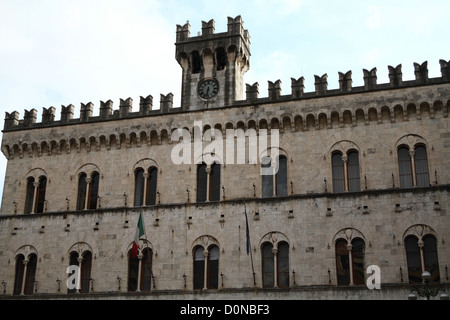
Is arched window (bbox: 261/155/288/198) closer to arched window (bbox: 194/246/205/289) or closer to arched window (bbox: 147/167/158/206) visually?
arched window (bbox: 194/246/205/289)

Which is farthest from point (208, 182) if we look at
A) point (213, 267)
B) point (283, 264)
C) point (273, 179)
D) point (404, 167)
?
point (404, 167)

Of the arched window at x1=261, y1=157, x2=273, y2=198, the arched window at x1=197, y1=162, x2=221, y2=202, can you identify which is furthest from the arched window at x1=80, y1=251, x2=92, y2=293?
the arched window at x1=261, y1=157, x2=273, y2=198

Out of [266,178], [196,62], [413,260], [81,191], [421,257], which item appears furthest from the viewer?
[196,62]

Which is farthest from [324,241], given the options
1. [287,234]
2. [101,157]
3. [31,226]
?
[31,226]

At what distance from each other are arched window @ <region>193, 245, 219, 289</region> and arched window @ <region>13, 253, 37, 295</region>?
8.04 m

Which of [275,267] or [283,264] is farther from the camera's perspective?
[283,264]

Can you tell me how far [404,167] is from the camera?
26.0m

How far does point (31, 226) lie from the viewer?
29.6m

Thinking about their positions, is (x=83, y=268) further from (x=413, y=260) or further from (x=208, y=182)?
(x=413, y=260)

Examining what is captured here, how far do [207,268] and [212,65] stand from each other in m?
10.1

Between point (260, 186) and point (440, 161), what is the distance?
7.67 meters

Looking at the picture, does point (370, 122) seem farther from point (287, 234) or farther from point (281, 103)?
point (287, 234)

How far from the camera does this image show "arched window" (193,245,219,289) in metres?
26.5

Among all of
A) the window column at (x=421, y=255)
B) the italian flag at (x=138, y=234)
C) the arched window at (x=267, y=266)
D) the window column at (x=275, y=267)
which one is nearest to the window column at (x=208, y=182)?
the italian flag at (x=138, y=234)
